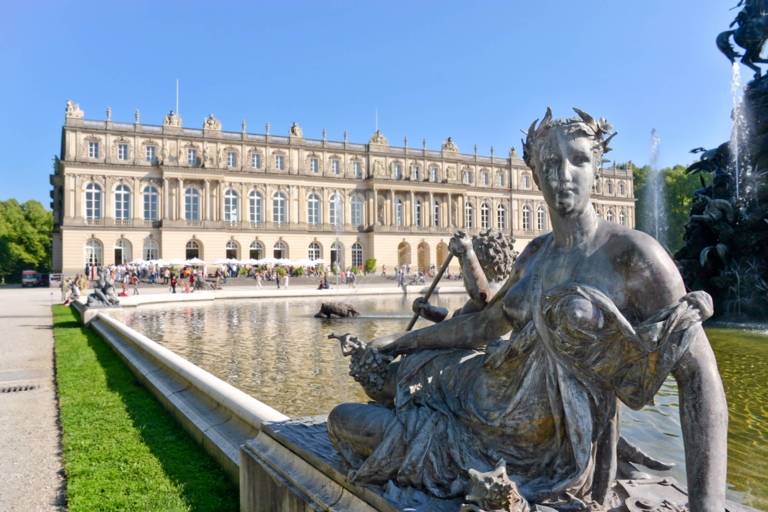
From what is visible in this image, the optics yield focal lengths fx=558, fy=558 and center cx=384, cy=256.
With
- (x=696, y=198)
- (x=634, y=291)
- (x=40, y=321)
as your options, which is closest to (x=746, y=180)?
(x=696, y=198)

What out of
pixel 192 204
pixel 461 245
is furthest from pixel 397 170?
pixel 461 245

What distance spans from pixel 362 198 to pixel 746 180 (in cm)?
4307

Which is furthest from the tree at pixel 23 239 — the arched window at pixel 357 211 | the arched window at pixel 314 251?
the arched window at pixel 357 211

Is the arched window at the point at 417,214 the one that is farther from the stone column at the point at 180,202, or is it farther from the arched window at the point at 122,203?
the arched window at the point at 122,203

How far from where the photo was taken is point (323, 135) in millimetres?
53250

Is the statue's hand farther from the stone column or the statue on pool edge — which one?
the stone column

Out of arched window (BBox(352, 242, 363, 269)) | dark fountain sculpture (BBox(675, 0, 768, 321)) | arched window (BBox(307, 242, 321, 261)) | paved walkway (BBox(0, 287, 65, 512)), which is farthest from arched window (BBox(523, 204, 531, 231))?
paved walkway (BBox(0, 287, 65, 512))

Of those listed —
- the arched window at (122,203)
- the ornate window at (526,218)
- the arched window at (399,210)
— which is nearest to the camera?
the arched window at (122,203)

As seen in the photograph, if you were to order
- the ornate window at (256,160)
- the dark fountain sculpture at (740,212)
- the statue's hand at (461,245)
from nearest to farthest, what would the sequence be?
the statue's hand at (461,245) → the dark fountain sculpture at (740,212) → the ornate window at (256,160)

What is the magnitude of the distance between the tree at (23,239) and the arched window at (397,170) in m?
36.8

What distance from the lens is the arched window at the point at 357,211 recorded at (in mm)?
53906

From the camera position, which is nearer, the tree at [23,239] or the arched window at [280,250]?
the arched window at [280,250]

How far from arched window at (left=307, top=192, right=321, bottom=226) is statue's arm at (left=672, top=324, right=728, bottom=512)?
51.2 meters

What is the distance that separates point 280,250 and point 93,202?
15.5 m
